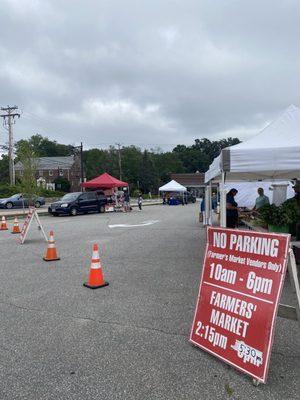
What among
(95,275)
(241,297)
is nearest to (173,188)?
(95,275)

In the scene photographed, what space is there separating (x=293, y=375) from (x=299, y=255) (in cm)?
285

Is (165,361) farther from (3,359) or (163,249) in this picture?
(163,249)

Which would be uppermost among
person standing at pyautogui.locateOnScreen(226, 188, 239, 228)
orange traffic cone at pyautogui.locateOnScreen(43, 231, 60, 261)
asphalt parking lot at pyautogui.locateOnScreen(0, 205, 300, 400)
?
person standing at pyautogui.locateOnScreen(226, 188, 239, 228)

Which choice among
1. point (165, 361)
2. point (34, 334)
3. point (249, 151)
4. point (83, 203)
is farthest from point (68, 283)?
point (83, 203)

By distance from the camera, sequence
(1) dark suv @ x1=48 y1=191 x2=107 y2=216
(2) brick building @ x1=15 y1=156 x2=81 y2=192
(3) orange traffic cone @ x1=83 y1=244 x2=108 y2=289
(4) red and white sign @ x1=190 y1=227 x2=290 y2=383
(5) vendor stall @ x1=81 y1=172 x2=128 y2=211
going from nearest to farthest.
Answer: (4) red and white sign @ x1=190 y1=227 x2=290 y2=383, (3) orange traffic cone @ x1=83 y1=244 x2=108 y2=289, (1) dark suv @ x1=48 y1=191 x2=107 y2=216, (5) vendor stall @ x1=81 y1=172 x2=128 y2=211, (2) brick building @ x1=15 y1=156 x2=81 y2=192

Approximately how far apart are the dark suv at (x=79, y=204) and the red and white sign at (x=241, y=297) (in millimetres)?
21928

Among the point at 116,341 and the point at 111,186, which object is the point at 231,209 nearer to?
the point at 116,341

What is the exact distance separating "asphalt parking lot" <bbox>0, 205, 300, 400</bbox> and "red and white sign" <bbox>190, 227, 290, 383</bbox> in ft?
0.60

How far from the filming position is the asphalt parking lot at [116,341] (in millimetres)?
3195

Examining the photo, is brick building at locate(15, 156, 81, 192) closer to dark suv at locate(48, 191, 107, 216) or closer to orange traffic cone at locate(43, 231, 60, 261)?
dark suv at locate(48, 191, 107, 216)

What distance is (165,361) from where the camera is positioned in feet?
12.0

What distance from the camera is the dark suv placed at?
82.2 feet

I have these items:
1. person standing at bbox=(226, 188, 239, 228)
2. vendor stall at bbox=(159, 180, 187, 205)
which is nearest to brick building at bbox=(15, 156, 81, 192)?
vendor stall at bbox=(159, 180, 187, 205)

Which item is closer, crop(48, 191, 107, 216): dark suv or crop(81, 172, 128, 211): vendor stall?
crop(48, 191, 107, 216): dark suv
